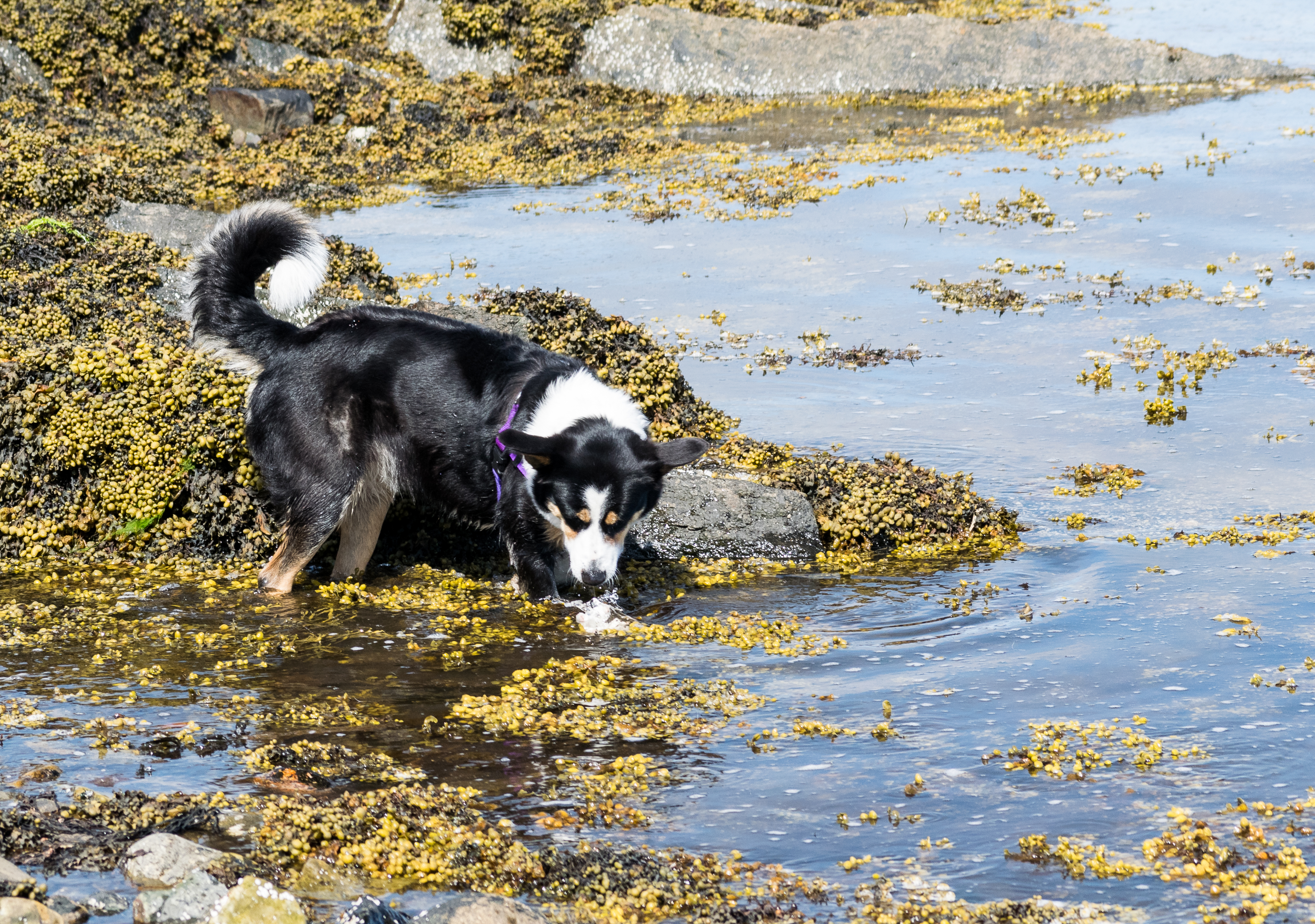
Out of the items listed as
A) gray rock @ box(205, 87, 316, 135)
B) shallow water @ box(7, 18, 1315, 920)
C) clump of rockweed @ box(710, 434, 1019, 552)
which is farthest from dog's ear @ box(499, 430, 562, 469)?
gray rock @ box(205, 87, 316, 135)

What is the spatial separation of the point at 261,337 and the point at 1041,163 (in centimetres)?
1081

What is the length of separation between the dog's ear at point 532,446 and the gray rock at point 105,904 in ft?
8.15

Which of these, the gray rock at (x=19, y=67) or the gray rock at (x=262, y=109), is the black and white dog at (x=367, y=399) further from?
the gray rock at (x=19, y=67)

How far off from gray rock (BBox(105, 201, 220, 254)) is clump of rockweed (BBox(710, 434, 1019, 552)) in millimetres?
5303

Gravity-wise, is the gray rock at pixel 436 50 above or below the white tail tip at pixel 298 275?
above

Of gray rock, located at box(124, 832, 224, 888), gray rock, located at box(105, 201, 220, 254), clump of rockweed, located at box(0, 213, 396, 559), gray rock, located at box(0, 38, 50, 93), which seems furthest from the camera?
gray rock, located at box(0, 38, 50, 93)

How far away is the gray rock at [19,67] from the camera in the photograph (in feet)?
48.6

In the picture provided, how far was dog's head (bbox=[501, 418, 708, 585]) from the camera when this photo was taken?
5.49 meters

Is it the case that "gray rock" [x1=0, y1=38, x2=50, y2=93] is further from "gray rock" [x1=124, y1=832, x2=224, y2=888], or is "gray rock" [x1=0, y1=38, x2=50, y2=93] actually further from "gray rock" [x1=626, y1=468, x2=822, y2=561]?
"gray rock" [x1=124, y1=832, x2=224, y2=888]

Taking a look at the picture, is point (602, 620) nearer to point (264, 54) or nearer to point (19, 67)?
point (19, 67)

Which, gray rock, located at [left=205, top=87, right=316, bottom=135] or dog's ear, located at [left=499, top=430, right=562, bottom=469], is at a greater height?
gray rock, located at [left=205, top=87, right=316, bottom=135]

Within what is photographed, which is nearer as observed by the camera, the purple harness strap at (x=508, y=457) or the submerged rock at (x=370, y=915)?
the submerged rock at (x=370, y=915)

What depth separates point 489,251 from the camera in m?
11.7

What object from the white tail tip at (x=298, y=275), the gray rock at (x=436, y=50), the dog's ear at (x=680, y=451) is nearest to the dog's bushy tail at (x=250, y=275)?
the white tail tip at (x=298, y=275)
